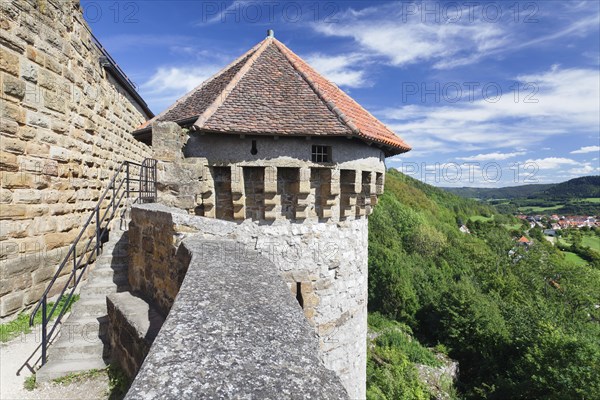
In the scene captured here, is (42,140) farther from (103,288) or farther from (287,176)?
(287,176)

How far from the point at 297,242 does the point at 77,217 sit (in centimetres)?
437

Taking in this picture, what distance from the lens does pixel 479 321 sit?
20.5 metres

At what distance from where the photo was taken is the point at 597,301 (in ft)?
80.5

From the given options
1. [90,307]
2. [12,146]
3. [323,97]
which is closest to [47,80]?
[12,146]

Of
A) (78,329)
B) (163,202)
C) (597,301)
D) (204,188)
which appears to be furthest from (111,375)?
(597,301)

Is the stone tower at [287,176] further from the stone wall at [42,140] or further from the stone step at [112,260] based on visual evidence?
the stone wall at [42,140]

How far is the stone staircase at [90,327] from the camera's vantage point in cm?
397

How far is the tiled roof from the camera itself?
209 inches

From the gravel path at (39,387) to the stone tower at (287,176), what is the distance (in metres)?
2.57

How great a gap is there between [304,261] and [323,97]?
9.57ft

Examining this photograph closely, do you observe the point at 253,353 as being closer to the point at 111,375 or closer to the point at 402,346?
the point at 111,375

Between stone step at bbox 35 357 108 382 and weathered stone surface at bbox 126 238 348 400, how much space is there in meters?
2.49

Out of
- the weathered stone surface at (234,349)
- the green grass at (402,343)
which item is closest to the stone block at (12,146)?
the weathered stone surface at (234,349)

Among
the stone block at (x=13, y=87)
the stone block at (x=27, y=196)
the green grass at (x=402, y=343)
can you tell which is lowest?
the green grass at (x=402, y=343)
